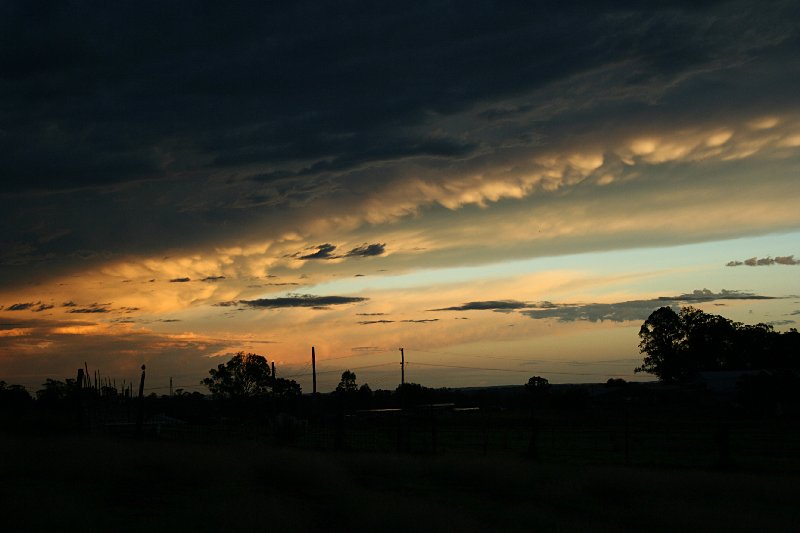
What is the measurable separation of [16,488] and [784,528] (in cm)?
1365

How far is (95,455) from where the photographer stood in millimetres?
18453

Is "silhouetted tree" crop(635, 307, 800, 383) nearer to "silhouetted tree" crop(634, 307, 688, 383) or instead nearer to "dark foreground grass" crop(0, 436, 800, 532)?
"silhouetted tree" crop(634, 307, 688, 383)

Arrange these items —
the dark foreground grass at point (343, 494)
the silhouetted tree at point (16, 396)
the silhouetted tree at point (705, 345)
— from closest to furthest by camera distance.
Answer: the dark foreground grass at point (343, 494)
the silhouetted tree at point (16, 396)
the silhouetted tree at point (705, 345)

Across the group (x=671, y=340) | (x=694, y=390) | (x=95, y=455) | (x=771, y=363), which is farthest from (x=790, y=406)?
(x=95, y=455)

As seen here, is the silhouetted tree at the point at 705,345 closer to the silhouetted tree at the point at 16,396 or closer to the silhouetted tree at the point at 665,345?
the silhouetted tree at the point at 665,345

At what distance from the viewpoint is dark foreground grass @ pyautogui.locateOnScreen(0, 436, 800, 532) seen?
12.9 metres

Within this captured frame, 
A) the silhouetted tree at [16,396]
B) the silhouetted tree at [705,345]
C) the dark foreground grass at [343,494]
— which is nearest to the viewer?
the dark foreground grass at [343,494]

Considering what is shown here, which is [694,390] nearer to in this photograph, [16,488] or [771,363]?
[771,363]

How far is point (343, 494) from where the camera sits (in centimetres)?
1588

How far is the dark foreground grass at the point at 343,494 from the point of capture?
42.4 feet

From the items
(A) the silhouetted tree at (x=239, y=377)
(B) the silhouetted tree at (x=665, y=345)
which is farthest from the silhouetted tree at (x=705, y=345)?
(A) the silhouetted tree at (x=239, y=377)

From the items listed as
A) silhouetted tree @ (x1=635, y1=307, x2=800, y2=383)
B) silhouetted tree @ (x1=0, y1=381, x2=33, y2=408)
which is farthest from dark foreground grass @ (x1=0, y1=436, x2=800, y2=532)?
silhouetted tree @ (x1=635, y1=307, x2=800, y2=383)

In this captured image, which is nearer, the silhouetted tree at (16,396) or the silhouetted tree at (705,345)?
the silhouetted tree at (16,396)

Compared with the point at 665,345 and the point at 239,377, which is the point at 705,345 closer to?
the point at 665,345
